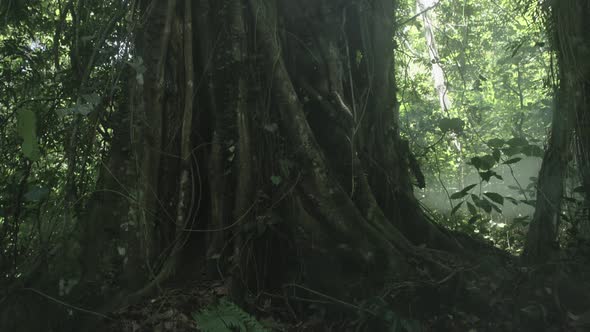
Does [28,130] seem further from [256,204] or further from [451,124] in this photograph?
[451,124]

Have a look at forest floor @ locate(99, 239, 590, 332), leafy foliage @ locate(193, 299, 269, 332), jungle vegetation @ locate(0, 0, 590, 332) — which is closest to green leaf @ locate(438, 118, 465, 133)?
jungle vegetation @ locate(0, 0, 590, 332)

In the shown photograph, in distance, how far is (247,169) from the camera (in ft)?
10.7

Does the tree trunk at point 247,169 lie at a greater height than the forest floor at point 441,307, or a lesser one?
greater

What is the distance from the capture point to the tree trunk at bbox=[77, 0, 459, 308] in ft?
9.78

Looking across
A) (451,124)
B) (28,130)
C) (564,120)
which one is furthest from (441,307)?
(28,130)

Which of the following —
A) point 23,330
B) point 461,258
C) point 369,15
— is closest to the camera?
point 23,330

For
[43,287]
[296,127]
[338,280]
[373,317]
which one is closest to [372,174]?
[296,127]

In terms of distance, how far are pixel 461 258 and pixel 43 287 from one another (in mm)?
2449

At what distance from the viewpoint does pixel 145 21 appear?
136 inches

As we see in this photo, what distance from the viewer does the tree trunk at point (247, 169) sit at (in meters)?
2.98

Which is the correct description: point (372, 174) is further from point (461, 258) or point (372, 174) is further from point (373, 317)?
point (373, 317)

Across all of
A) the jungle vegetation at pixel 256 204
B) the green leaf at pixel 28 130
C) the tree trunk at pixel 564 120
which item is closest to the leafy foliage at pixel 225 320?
the jungle vegetation at pixel 256 204

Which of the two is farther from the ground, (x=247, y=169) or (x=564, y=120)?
(x=564, y=120)

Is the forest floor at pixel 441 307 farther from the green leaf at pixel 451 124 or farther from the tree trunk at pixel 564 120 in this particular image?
the green leaf at pixel 451 124
